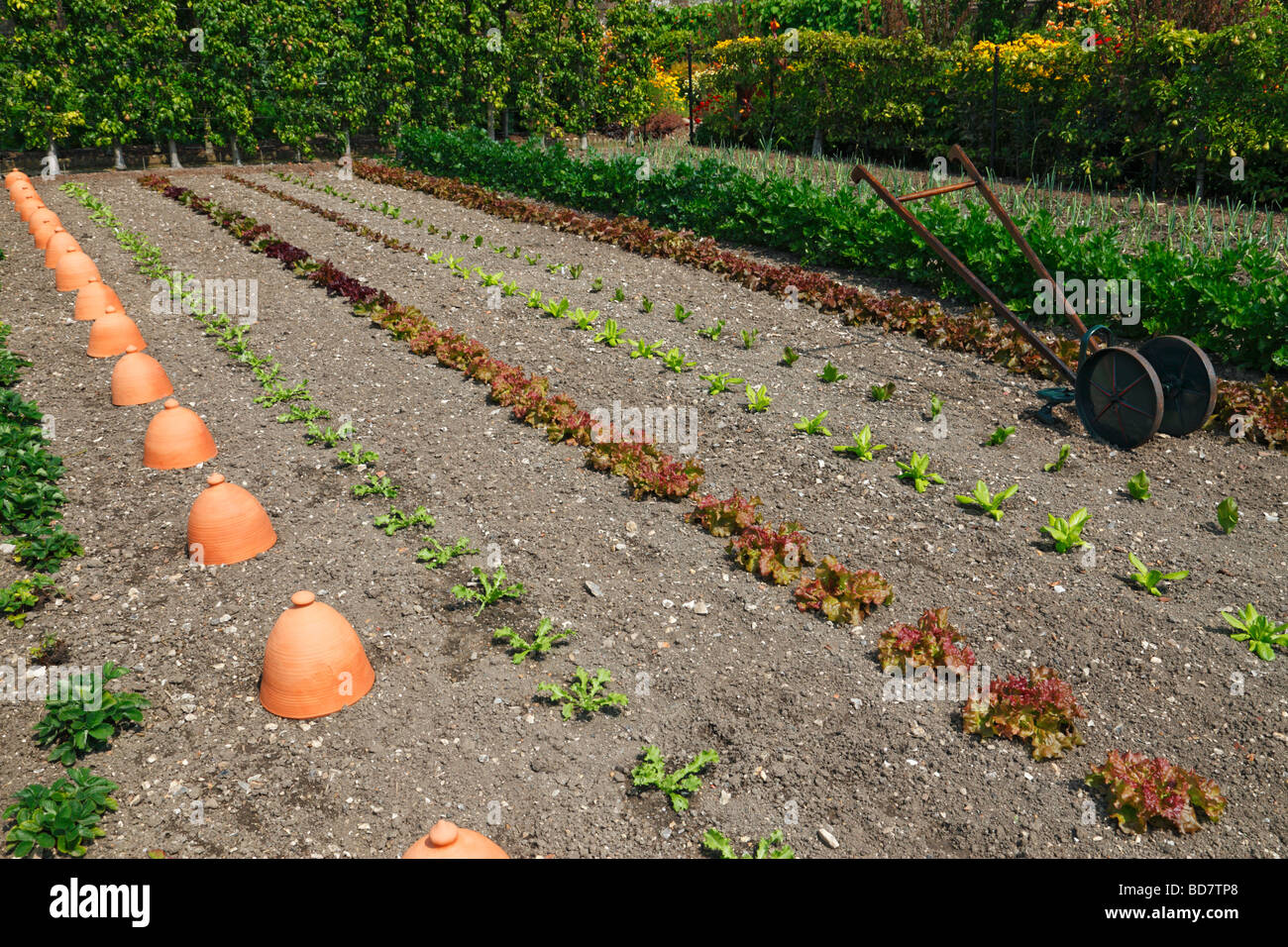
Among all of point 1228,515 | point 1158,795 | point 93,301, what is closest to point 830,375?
point 1228,515

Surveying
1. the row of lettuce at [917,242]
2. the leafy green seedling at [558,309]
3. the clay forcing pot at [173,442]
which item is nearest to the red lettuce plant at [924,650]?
the row of lettuce at [917,242]

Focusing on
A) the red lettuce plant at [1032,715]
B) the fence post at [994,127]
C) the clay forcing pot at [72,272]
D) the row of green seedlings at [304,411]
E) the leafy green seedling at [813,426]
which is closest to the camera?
the red lettuce plant at [1032,715]

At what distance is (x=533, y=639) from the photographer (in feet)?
13.3

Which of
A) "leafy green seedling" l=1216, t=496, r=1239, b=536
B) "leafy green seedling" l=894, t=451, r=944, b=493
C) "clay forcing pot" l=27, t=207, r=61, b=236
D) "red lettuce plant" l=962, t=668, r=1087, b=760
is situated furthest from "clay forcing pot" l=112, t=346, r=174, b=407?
"leafy green seedling" l=1216, t=496, r=1239, b=536

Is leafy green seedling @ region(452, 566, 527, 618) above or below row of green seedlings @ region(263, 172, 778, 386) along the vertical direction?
below

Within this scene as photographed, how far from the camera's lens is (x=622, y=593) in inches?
171

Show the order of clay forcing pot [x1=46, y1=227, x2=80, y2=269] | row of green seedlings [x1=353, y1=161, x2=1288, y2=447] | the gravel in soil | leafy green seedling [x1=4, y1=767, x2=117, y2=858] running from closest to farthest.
Answer: leafy green seedling [x1=4, y1=767, x2=117, y2=858], the gravel in soil, row of green seedlings [x1=353, y1=161, x2=1288, y2=447], clay forcing pot [x1=46, y1=227, x2=80, y2=269]

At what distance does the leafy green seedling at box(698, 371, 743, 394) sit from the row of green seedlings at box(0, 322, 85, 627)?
4.35m

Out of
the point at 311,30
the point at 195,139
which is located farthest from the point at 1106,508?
the point at 195,139

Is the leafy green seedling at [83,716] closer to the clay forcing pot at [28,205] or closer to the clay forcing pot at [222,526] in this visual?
the clay forcing pot at [222,526]

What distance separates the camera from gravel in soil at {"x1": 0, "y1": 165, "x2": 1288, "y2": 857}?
3.12 metres

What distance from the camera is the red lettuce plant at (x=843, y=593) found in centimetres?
410

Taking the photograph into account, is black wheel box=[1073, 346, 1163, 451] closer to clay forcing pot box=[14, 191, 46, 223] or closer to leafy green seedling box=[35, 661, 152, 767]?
leafy green seedling box=[35, 661, 152, 767]
